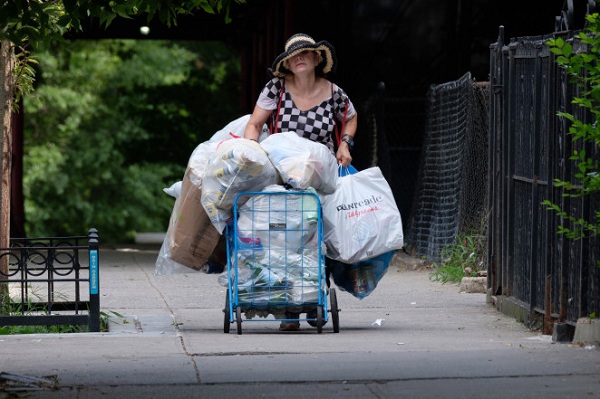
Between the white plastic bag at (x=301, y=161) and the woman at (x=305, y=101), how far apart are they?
37 centimetres

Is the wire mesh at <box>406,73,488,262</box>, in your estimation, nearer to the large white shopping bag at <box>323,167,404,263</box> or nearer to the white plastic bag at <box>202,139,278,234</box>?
the large white shopping bag at <box>323,167,404,263</box>

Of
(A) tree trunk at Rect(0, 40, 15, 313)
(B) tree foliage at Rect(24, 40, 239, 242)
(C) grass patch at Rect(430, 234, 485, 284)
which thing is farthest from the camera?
(B) tree foliage at Rect(24, 40, 239, 242)

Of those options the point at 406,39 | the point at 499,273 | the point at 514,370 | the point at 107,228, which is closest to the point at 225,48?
the point at 107,228

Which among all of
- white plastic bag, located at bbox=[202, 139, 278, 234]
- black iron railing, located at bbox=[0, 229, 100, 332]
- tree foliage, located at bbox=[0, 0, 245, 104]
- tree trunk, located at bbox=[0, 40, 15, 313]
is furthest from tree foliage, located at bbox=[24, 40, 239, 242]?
tree foliage, located at bbox=[0, 0, 245, 104]

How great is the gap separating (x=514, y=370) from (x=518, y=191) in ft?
9.29

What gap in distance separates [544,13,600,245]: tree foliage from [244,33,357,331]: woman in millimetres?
1869

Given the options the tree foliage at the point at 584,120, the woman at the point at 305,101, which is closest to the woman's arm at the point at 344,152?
the woman at the point at 305,101

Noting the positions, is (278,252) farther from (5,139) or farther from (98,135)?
(98,135)

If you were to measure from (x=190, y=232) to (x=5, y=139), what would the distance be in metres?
2.48

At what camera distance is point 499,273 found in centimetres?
1010

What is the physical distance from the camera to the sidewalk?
6.39 meters

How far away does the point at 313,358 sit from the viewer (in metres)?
7.42

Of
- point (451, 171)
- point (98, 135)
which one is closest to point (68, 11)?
point (451, 171)

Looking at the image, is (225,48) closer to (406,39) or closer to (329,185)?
(406,39)
